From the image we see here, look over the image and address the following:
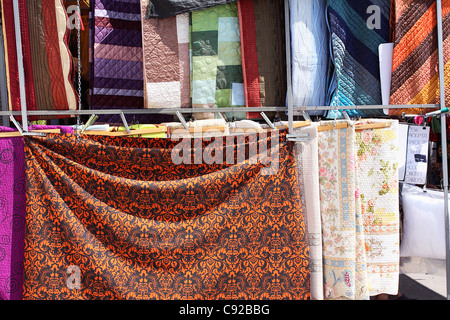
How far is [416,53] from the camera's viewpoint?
7.07 ft

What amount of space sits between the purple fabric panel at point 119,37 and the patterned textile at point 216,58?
0.35 meters

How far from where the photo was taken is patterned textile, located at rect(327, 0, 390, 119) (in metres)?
2.10

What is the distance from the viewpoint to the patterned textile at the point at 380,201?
207 cm

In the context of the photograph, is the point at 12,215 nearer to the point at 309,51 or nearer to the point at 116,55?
the point at 116,55

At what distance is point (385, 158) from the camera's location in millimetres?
2100

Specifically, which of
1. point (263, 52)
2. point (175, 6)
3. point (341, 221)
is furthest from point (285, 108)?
point (175, 6)

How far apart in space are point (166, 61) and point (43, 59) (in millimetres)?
689

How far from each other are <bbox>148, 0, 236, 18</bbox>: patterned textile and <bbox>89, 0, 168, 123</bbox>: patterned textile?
17 cm

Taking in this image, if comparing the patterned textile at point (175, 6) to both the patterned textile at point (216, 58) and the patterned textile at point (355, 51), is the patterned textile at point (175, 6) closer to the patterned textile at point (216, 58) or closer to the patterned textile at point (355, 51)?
the patterned textile at point (216, 58)

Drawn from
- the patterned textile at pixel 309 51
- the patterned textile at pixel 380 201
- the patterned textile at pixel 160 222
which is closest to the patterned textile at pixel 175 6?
the patterned textile at pixel 309 51

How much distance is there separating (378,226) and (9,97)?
228 centimetres

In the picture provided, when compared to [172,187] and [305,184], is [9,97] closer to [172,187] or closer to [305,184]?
[172,187]

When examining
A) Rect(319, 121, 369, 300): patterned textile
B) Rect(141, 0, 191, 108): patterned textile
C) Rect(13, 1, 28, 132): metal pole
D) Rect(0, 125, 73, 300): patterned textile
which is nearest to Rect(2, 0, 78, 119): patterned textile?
Rect(13, 1, 28, 132): metal pole
